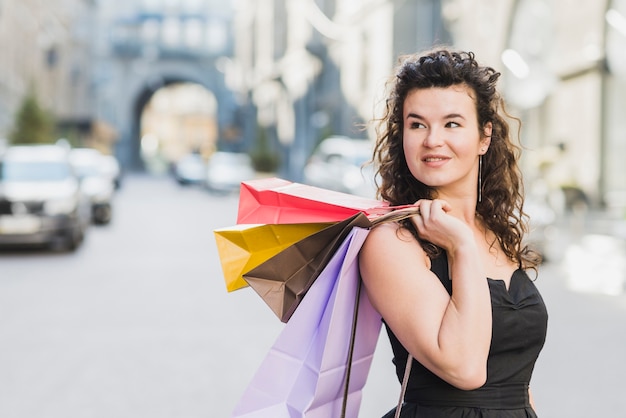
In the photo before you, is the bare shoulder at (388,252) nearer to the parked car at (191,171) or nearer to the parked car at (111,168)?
the parked car at (111,168)

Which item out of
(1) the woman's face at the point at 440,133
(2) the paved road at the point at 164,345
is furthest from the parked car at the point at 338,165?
(1) the woman's face at the point at 440,133

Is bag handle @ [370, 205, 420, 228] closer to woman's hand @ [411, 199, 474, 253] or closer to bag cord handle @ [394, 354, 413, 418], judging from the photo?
woman's hand @ [411, 199, 474, 253]

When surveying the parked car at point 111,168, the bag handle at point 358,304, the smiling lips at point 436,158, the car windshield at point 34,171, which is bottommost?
the parked car at point 111,168

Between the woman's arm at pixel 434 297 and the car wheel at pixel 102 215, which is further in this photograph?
the car wheel at pixel 102 215

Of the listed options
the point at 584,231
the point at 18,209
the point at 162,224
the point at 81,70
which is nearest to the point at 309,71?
the point at 81,70

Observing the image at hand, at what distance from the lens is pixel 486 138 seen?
253 cm

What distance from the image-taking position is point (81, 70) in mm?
70688

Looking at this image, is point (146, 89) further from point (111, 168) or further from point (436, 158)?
point (436, 158)

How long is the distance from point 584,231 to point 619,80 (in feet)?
15.1

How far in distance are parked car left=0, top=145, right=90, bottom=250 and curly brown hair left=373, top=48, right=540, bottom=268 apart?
1480 cm

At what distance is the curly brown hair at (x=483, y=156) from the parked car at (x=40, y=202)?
14.8m

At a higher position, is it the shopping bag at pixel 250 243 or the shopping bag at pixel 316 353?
the shopping bag at pixel 250 243

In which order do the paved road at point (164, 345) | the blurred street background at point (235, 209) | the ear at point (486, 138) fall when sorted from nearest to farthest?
the ear at point (486, 138)
the paved road at point (164, 345)
the blurred street background at point (235, 209)

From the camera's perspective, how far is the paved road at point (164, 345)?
20.9 ft
